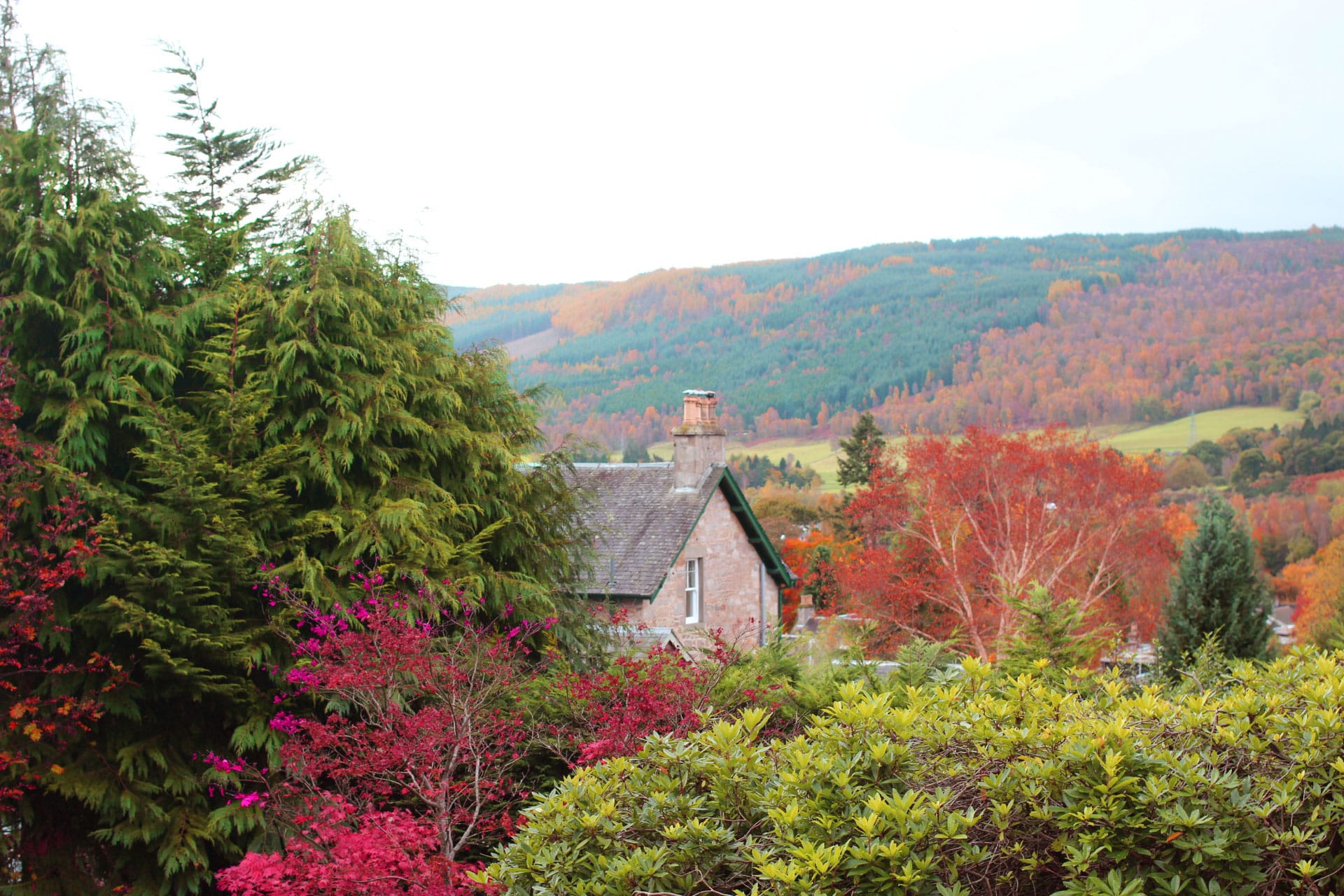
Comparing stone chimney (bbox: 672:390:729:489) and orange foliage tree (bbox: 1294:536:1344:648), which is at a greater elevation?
stone chimney (bbox: 672:390:729:489)

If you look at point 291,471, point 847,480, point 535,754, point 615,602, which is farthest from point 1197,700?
point 847,480

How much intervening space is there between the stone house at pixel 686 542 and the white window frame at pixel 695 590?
2 centimetres

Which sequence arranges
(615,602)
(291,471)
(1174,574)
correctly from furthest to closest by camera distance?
(1174,574) → (615,602) → (291,471)

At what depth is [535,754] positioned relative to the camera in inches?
398

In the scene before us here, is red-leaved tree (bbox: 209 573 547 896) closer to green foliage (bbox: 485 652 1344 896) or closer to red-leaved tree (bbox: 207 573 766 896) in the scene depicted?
red-leaved tree (bbox: 207 573 766 896)

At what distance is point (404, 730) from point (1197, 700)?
5828mm

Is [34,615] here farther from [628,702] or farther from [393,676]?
[628,702]

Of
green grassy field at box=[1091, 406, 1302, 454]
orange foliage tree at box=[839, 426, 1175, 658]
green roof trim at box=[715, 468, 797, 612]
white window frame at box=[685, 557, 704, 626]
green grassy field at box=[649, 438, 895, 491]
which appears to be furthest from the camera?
green grassy field at box=[1091, 406, 1302, 454]

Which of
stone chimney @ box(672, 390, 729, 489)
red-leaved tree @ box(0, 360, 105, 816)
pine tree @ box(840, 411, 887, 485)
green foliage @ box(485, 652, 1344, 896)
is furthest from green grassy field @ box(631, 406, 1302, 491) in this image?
green foliage @ box(485, 652, 1344, 896)

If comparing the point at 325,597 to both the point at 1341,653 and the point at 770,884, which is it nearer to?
the point at 770,884

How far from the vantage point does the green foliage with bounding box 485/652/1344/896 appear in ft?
12.4

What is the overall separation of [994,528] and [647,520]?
14804mm

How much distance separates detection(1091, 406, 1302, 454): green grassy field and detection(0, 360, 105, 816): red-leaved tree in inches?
4189

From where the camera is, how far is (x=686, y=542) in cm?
2122
